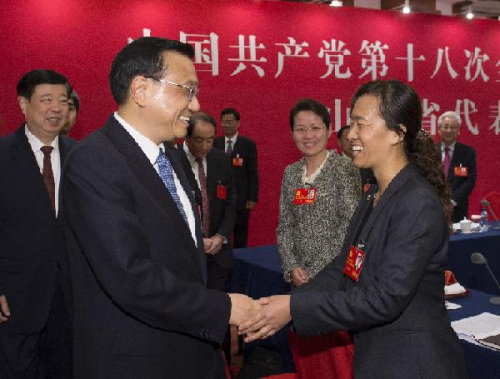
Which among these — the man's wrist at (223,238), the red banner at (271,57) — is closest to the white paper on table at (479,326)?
the man's wrist at (223,238)

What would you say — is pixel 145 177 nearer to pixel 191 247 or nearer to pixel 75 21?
pixel 191 247

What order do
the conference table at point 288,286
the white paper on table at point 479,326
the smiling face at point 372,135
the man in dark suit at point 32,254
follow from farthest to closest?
the man in dark suit at point 32,254, the white paper on table at point 479,326, the conference table at point 288,286, the smiling face at point 372,135

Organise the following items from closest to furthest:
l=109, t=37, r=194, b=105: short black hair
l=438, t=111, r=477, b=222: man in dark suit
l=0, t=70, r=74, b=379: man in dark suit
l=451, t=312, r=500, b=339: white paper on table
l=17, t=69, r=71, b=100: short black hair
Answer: l=109, t=37, r=194, b=105: short black hair
l=451, t=312, r=500, b=339: white paper on table
l=0, t=70, r=74, b=379: man in dark suit
l=17, t=69, r=71, b=100: short black hair
l=438, t=111, r=477, b=222: man in dark suit

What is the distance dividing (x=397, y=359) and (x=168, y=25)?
4.86 meters

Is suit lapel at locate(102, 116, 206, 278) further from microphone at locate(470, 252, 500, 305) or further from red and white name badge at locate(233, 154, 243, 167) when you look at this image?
red and white name badge at locate(233, 154, 243, 167)

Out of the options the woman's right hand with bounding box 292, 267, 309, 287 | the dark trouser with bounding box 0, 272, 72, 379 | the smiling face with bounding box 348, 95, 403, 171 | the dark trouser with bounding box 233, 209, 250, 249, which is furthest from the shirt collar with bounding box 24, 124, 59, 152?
the dark trouser with bounding box 233, 209, 250, 249

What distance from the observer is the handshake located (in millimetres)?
1666

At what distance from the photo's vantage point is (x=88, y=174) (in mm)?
1397

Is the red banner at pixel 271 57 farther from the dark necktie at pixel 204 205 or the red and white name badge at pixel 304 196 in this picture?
the red and white name badge at pixel 304 196

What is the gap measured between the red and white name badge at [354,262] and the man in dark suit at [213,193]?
6.06ft

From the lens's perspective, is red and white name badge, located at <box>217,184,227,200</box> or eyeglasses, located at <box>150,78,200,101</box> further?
red and white name badge, located at <box>217,184,227,200</box>

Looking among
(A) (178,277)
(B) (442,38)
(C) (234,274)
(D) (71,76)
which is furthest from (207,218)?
(B) (442,38)

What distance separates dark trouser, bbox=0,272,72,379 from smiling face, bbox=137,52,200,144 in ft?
3.90

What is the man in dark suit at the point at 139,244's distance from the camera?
4.55ft
